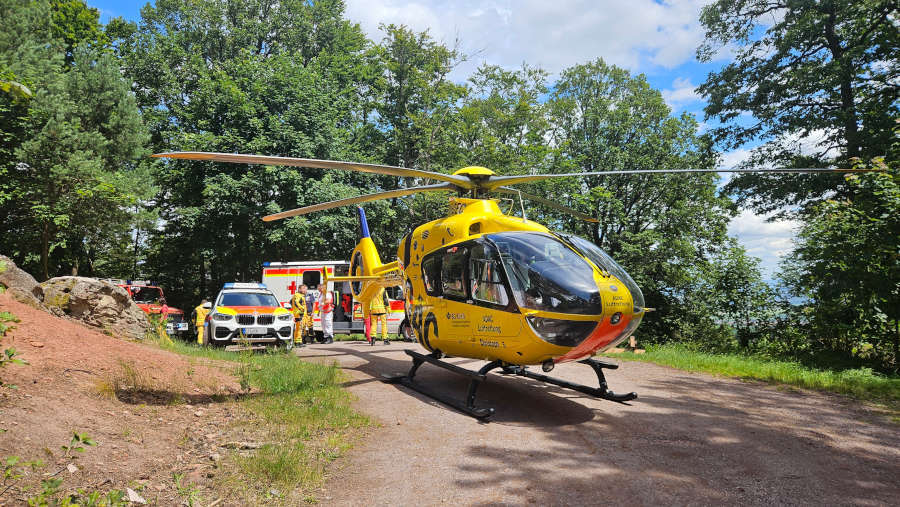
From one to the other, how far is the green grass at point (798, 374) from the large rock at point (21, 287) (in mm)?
11603

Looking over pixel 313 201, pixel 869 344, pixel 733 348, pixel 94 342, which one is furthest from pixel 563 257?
pixel 313 201

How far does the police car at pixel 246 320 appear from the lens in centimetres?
1157

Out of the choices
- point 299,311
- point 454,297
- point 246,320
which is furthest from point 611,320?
point 299,311

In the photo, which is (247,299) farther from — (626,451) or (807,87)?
(807,87)

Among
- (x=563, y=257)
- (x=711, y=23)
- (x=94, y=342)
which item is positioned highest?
Answer: (x=711, y=23)

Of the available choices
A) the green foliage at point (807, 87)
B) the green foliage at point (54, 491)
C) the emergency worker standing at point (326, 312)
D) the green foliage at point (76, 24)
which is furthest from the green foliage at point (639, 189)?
the green foliage at point (76, 24)

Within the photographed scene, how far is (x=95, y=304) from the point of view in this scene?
859cm

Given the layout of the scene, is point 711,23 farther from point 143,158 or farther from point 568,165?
point 143,158

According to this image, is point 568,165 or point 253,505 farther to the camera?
point 568,165

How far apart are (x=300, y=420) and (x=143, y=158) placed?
22.5 metres

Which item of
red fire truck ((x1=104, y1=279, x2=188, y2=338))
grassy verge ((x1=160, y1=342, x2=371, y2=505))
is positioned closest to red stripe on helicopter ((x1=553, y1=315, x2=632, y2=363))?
grassy verge ((x1=160, y1=342, x2=371, y2=505))

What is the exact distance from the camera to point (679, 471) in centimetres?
438

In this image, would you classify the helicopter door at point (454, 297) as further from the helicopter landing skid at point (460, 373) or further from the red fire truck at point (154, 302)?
the red fire truck at point (154, 302)

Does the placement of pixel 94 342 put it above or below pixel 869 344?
above
